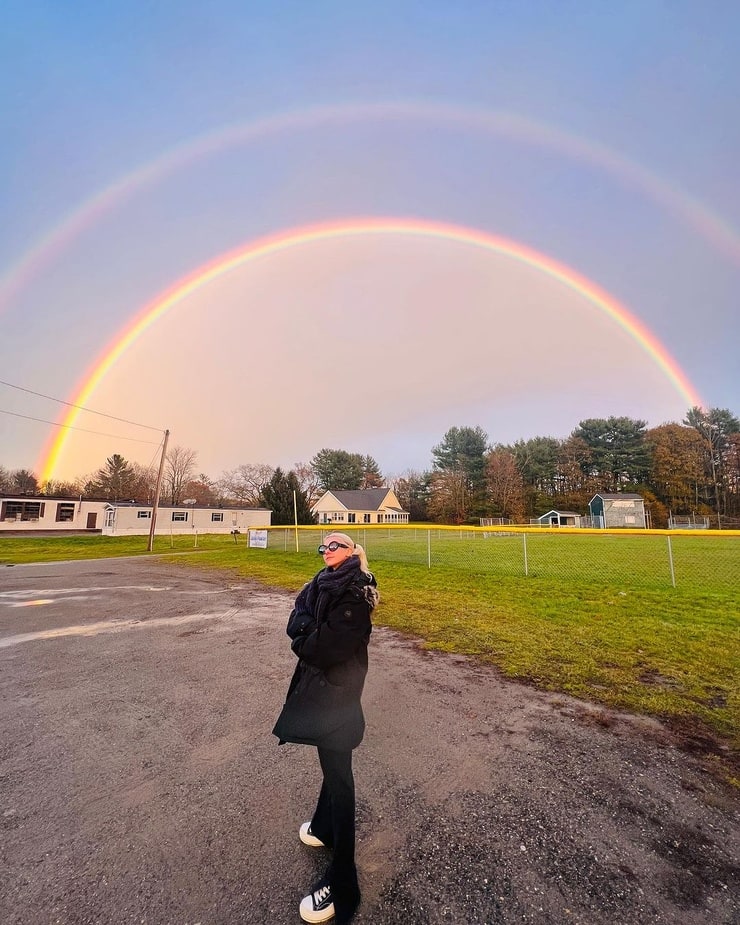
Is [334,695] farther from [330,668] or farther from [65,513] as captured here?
[65,513]

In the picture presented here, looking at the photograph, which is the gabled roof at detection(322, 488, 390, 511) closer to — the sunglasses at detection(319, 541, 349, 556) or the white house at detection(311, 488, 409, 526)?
the white house at detection(311, 488, 409, 526)

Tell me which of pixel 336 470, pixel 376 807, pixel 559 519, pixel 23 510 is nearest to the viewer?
pixel 376 807

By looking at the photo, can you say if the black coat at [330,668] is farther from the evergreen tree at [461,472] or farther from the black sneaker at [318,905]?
the evergreen tree at [461,472]

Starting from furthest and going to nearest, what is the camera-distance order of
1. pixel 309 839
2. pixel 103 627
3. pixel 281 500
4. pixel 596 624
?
1. pixel 281 500
2. pixel 103 627
3. pixel 596 624
4. pixel 309 839

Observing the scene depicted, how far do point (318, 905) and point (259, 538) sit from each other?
20827 mm

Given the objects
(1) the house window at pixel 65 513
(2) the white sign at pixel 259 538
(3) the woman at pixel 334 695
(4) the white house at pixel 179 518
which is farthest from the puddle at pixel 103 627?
(1) the house window at pixel 65 513

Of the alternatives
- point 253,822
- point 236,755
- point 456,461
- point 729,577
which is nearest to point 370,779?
point 253,822

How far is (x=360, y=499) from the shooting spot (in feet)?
202

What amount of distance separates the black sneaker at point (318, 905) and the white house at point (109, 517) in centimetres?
3383

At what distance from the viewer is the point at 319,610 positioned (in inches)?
86.0

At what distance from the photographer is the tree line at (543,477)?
5091cm

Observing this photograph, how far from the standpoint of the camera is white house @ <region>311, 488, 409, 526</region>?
60.7 meters

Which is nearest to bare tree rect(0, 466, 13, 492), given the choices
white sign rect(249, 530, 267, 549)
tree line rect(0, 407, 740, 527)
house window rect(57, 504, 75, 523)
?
tree line rect(0, 407, 740, 527)

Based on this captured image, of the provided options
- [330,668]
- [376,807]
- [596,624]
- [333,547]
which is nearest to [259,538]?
[596,624]
